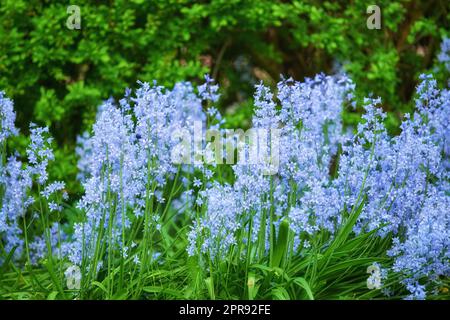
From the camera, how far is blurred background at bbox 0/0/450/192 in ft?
24.0

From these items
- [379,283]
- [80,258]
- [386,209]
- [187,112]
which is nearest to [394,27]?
[187,112]

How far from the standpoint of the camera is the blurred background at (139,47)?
24.0ft

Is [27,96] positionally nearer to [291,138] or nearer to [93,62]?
[93,62]

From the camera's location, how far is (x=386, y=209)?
4.82 metres

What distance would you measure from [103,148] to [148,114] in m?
0.34

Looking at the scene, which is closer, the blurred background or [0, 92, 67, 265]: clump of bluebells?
[0, 92, 67, 265]: clump of bluebells

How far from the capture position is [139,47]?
24.7ft
